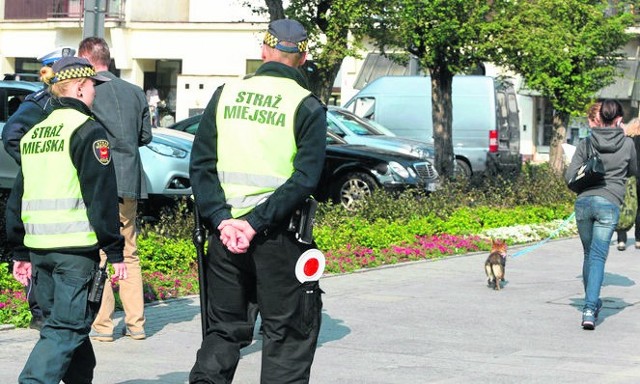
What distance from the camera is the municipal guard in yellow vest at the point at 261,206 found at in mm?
5781

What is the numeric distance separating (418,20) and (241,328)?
14.2 meters

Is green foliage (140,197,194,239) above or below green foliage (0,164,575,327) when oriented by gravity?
above

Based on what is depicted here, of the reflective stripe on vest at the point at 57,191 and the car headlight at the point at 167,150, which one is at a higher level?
the reflective stripe on vest at the point at 57,191

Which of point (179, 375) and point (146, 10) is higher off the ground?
point (146, 10)

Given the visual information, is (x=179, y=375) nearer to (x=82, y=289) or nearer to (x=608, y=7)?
(x=82, y=289)

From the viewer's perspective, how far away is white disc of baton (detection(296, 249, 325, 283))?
5773mm

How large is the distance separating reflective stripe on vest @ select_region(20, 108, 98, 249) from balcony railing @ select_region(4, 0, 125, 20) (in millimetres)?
39579

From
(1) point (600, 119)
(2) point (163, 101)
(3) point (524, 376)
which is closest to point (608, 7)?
(1) point (600, 119)

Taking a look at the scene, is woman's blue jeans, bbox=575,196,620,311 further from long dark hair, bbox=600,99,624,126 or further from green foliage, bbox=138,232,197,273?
green foliage, bbox=138,232,197,273

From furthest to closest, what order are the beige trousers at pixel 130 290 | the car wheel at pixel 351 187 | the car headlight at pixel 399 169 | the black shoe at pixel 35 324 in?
the car headlight at pixel 399 169, the car wheel at pixel 351 187, the beige trousers at pixel 130 290, the black shoe at pixel 35 324

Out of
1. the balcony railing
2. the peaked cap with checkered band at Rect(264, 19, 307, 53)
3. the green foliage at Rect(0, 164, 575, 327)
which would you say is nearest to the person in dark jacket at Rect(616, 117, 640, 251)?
the green foliage at Rect(0, 164, 575, 327)

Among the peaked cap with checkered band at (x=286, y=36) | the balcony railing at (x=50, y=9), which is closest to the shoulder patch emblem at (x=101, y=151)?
the peaked cap with checkered band at (x=286, y=36)

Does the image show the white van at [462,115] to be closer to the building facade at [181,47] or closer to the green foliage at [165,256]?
the building facade at [181,47]

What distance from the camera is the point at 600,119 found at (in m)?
10.3
